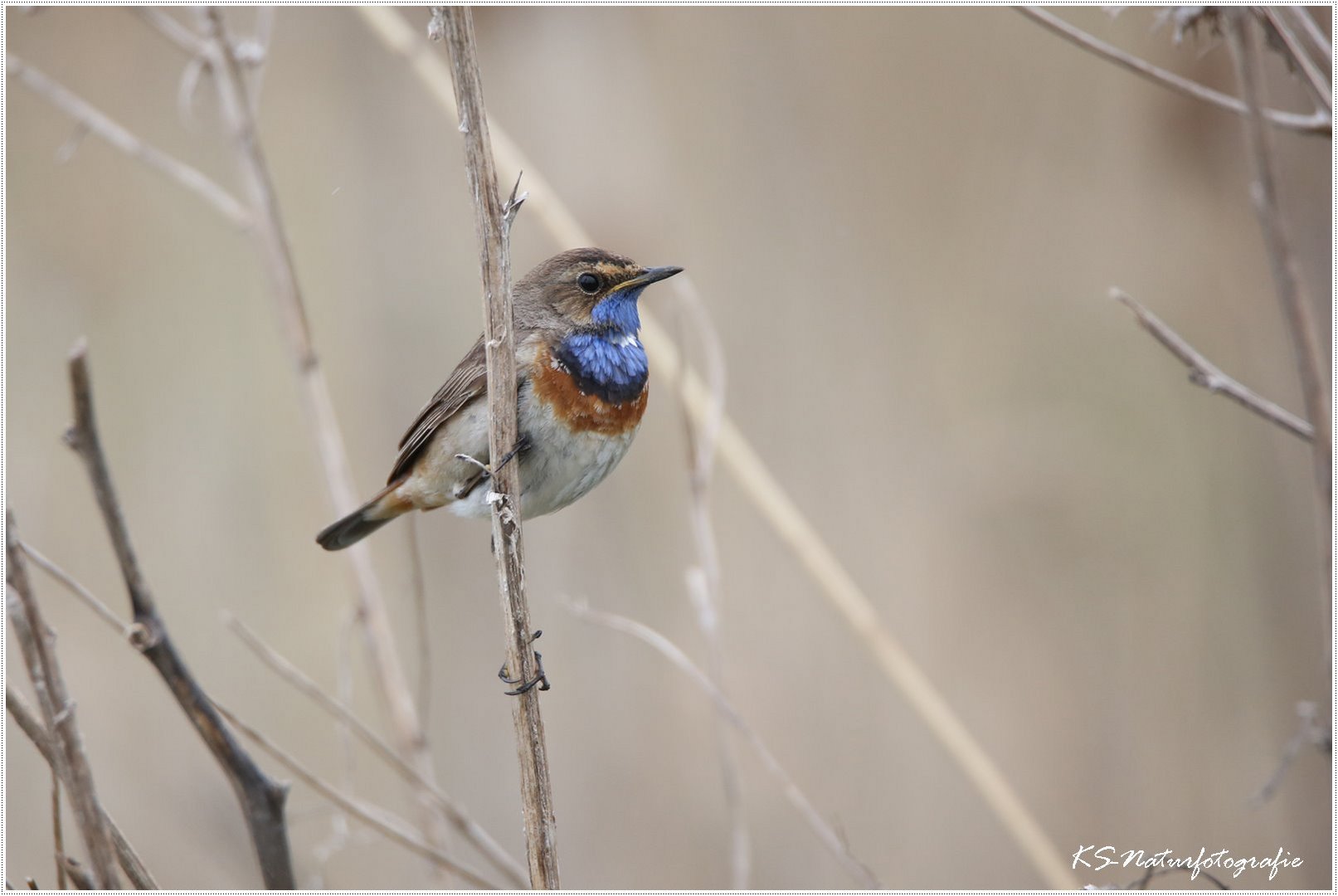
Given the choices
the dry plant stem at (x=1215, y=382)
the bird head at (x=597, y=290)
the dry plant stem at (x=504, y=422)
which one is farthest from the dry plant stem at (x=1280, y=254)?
the bird head at (x=597, y=290)

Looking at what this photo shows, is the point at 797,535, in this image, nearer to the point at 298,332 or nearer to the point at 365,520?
the point at 365,520

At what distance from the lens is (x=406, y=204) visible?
3475 millimetres

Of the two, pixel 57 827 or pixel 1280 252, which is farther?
pixel 57 827

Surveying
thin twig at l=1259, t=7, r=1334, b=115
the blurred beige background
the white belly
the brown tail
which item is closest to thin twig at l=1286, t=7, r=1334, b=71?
thin twig at l=1259, t=7, r=1334, b=115

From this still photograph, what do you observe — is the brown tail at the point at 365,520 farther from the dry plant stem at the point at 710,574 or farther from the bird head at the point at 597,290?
the dry plant stem at the point at 710,574

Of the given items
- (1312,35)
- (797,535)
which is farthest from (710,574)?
(1312,35)

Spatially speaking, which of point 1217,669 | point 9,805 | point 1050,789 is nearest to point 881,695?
point 1050,789

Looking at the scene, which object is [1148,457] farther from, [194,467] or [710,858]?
[194,467]

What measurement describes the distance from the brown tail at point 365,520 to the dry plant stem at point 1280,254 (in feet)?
5.34

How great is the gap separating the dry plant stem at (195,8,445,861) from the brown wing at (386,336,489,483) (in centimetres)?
27

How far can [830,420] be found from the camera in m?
3.50

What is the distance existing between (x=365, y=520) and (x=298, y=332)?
55 cm

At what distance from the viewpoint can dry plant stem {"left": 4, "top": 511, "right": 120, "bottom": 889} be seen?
1150mm

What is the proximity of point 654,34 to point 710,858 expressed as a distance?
8.74 feet
